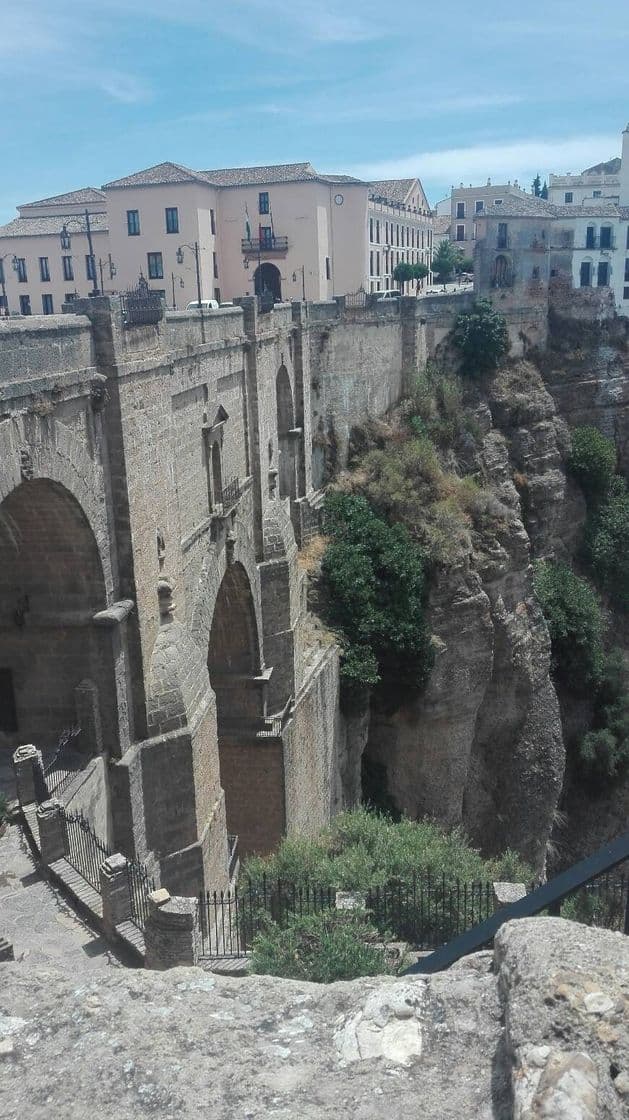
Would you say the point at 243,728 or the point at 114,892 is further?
the point at 243,728

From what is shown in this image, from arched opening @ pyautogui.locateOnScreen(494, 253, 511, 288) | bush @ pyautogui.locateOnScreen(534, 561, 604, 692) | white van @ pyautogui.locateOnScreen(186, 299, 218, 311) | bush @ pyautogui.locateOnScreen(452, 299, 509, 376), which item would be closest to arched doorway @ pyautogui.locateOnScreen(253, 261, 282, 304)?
arched opening @ pyautogui.locateOnScreen(494, 253, 511, 288)

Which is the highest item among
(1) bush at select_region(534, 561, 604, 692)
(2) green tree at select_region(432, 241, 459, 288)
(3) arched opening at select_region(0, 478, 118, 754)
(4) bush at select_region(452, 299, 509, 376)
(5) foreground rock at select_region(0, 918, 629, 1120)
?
(2) green tree at select_region(432, 241, 459, 288)

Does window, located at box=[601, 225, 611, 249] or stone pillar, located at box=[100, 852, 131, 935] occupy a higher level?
window, located at box=[601, 225, 611, 249]

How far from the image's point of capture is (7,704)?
12195mm

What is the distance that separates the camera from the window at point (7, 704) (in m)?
12.0

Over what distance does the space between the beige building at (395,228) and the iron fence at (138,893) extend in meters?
39.1

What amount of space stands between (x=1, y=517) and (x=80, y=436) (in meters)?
1.47

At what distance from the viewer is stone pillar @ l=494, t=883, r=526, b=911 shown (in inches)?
411

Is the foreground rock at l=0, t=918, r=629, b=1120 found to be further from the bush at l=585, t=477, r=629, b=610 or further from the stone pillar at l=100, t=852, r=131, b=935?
the bush at l=585, t=477, r=629, b=610

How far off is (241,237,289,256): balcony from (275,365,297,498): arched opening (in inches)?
819

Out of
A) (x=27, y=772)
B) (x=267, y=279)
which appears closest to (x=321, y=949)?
(x=27, y=772)

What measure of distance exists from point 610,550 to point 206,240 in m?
22.1

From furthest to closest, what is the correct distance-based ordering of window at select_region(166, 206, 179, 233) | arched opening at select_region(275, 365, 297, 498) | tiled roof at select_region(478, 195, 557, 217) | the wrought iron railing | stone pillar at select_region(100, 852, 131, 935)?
window at select_region(166, 206, 179, 233)
tiled roof at select_region(478, 195, 557, 217)
arched opening at select_region(275, 365, 297, 498)
the wrought iron railing
stone pillar at select_region(100, 852, 131, 935)

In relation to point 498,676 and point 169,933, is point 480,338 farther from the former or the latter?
point 169,933
